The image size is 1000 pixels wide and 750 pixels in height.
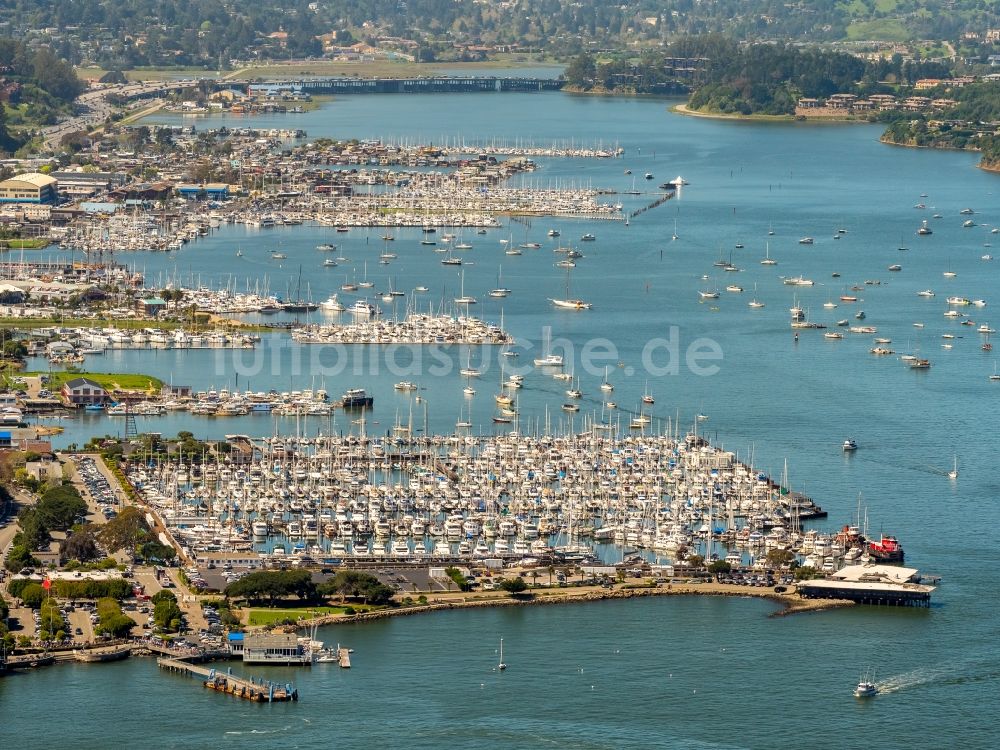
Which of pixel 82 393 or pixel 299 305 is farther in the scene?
pixel 299 305

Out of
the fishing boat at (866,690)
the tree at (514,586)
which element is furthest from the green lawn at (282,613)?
the fishing boat at (866,690)

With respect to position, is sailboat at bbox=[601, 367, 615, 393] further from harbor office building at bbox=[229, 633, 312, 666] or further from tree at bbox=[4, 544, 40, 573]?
harbor office building at bbox=[229, 633, 312, 666]

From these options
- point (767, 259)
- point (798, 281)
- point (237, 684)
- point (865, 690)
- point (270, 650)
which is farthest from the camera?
point (767, 259)

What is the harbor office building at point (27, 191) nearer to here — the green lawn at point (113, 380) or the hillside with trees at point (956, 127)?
the green lawn at point (113, 380)

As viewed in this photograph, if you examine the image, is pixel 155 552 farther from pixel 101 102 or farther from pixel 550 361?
pixel 101 102

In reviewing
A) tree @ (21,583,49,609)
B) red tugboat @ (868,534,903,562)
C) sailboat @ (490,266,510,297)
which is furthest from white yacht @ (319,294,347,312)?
tree @ (21,583,49,609)

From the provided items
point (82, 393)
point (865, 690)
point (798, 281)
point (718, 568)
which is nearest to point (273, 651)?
point (718, 568)
